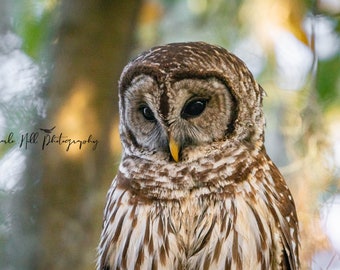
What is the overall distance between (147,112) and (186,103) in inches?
4.3

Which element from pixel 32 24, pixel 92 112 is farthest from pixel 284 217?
pixel 32 24

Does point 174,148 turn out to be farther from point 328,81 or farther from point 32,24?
point 32,24

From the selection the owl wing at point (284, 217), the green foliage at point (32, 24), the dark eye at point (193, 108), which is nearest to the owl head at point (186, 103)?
the dark eye at point (193, 108)

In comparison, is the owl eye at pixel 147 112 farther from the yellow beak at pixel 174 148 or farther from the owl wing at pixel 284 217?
the owl wing at pixel 284 217

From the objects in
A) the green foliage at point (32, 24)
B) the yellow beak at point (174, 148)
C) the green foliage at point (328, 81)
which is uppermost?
the green foliage at point (32, 24)

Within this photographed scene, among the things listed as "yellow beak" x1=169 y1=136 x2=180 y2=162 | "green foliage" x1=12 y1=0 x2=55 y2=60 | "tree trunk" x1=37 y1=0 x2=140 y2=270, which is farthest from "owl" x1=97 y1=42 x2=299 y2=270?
"green foliage" x1=12 y1=0 x2=55 y2=60

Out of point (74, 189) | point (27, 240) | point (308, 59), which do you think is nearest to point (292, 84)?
point (308, 59)

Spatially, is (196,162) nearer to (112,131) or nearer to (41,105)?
(112,131)

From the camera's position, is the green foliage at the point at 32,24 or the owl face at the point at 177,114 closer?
the owl face at the point at 177,114

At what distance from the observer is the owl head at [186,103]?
170 cm

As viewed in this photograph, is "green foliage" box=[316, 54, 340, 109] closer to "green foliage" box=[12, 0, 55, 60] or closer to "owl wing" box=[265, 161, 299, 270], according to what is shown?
"owl wing" box=[265, 161, 299, 270]

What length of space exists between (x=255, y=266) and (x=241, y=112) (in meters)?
0.39

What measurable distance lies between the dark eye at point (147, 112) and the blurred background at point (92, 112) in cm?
20

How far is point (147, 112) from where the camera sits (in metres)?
1.83
